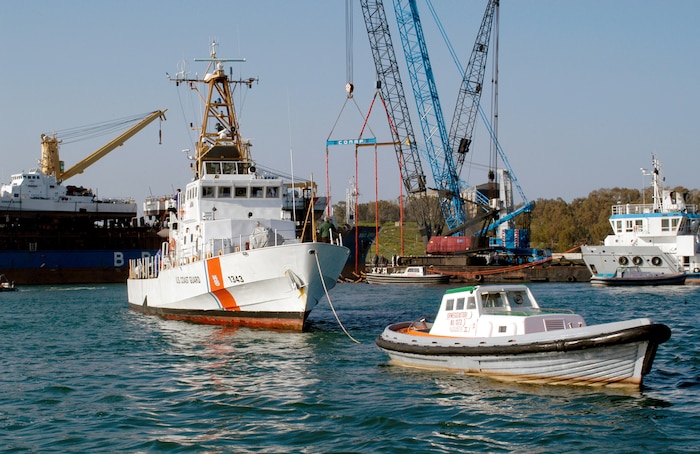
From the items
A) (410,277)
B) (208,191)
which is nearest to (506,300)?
(208,191)

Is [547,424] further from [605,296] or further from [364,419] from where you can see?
[605,296]

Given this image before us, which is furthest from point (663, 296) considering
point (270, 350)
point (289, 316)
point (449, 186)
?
point (449, 186)

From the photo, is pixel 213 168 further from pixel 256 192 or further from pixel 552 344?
pixel 552 344

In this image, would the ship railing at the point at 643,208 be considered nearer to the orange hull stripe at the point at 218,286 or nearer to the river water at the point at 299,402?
the river water at the point at 299,402

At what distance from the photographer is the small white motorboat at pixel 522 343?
18.2 metres

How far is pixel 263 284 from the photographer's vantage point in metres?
31.8

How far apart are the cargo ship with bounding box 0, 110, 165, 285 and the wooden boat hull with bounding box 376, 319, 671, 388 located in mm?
72495

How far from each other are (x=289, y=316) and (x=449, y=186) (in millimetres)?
76721

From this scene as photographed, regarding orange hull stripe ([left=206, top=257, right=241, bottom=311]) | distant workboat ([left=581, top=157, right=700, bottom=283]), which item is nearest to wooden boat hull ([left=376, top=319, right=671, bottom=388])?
orange hull stripe ([left=206, top=257, right=241, bottom=311])

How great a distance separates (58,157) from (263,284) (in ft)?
268

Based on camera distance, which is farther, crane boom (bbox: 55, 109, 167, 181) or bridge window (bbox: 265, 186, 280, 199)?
crane boom (bbox: 55, 109, 167, 181)

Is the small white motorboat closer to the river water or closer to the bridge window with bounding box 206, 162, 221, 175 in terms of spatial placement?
the river water

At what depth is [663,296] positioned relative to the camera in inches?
→ 2071

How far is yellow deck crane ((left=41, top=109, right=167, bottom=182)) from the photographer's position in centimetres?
10212
